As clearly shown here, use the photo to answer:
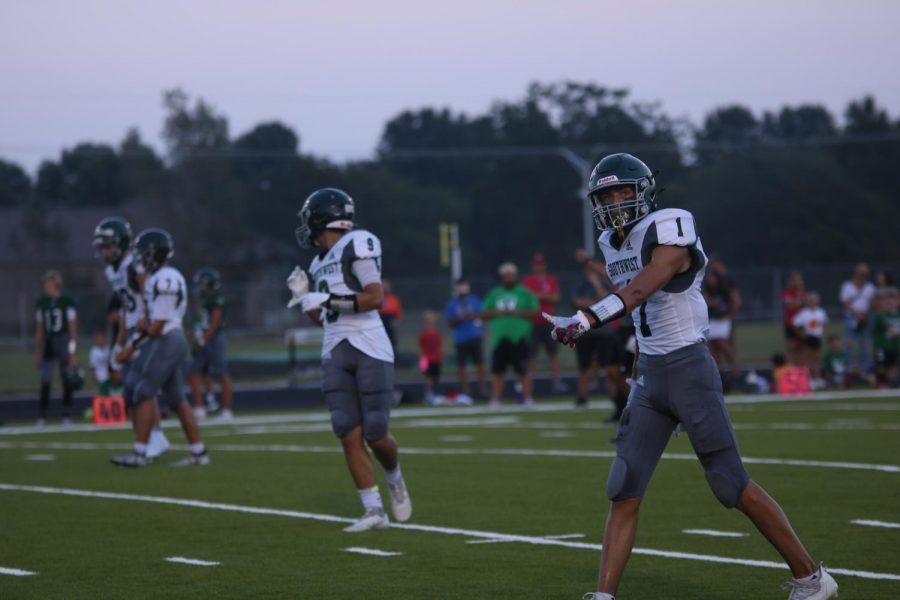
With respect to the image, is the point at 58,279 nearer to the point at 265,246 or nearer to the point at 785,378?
the point at 785,378

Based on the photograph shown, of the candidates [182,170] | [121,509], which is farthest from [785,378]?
[182,170]

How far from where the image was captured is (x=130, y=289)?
42.9ft

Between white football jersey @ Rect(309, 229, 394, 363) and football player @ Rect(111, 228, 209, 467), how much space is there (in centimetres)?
378

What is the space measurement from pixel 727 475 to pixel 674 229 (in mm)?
1047

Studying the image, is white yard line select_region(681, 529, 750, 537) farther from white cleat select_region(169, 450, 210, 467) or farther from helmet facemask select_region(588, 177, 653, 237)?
white cleat select_region(169, 450, 210, 467)

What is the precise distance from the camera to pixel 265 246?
69.2m

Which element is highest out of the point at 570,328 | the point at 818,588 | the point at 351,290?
the point at 351,290

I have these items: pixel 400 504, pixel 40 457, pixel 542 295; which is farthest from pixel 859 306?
pixel 400 504

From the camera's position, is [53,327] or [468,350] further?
[468,350]

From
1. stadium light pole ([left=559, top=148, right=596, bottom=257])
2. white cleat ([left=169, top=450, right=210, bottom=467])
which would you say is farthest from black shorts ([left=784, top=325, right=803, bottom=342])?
white cleat ([left=169, top=450, right=210, bottom=467])

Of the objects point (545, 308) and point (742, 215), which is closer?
point (545, 308)

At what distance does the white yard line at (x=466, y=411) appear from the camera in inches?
715

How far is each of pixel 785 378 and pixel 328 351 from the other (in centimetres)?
1329

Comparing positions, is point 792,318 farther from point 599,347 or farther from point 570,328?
point 570,328
